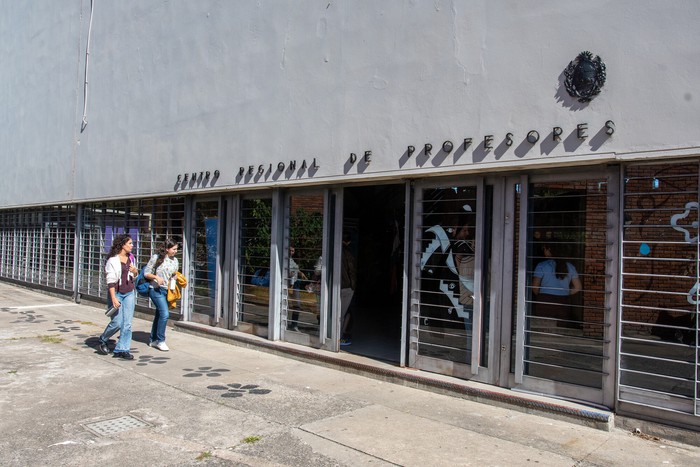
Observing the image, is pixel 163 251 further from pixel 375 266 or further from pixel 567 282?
pixel 567 282

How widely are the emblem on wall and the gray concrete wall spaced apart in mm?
84

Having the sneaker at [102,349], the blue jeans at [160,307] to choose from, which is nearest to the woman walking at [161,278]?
the blue jeans at [160,307]

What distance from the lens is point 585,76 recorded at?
19.3ft

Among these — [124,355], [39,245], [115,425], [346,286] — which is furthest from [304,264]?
[39,245]

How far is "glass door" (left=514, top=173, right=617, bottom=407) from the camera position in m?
5.95

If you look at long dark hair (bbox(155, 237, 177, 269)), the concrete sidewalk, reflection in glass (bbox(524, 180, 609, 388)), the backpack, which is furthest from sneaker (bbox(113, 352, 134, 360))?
reflection in glass (bbox(524, 180, 609, 388))

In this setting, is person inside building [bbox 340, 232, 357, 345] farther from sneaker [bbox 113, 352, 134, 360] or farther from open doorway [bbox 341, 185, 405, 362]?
sneaker [bbox 113, 352, 134, 360]

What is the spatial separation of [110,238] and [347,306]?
27.7 ft

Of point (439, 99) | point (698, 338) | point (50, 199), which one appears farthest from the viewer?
point (50, 199)

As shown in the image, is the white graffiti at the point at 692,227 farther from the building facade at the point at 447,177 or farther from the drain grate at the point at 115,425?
the drain grate at the point at 115,425

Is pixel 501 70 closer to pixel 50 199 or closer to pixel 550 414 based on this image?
pixel 550 414

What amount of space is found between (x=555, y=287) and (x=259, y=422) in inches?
139

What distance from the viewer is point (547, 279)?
6.49m

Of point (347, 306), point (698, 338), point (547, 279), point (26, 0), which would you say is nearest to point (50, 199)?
point (26, 0)
